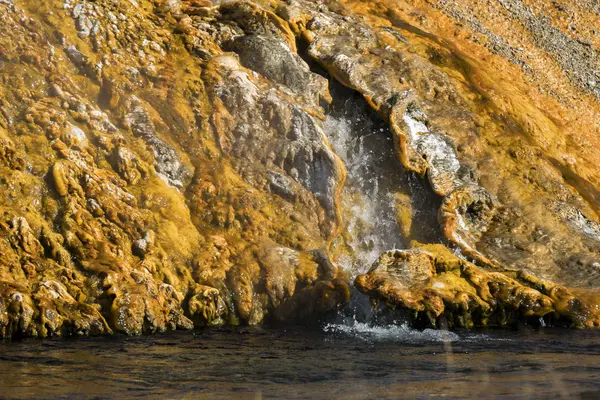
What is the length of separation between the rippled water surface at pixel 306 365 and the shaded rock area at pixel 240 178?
1.48 metres

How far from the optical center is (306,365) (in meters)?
15.0

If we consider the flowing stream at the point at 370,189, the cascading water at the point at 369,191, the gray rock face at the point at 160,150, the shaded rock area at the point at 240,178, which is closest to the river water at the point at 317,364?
the shaded rock area at the point at 240,178

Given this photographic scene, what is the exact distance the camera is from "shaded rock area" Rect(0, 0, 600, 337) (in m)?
19.2

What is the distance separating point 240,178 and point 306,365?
9917 millimetres

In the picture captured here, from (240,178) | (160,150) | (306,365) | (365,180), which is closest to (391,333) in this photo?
(306,365)

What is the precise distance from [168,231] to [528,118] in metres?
17.7

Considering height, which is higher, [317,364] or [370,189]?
[370,189]

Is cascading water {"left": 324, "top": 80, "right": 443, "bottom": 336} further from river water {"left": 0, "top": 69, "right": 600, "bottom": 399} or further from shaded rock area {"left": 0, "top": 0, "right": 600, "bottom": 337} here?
river water {"left": 0, "top": 69, "right": 600, "bottom": 399}

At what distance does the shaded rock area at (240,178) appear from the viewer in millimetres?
19156

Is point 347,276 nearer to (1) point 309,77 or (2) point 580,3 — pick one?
(1) point 309,77

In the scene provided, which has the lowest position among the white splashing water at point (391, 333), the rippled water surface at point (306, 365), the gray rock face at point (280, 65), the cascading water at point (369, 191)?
the rippled water surface at point (306, 365)

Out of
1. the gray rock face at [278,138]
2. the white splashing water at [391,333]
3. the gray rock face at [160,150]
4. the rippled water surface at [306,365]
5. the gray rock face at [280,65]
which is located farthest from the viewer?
the gray rock face at [280,65]

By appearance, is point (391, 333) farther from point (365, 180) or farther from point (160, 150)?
point (160, 150)

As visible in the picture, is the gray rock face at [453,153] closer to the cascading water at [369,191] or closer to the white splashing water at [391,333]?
the cascading water at [369,191]
